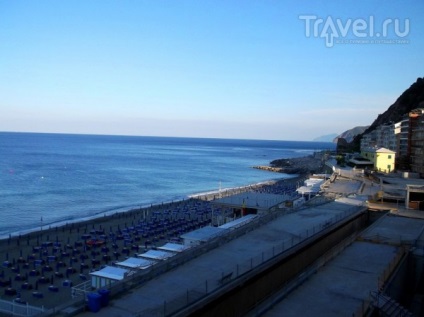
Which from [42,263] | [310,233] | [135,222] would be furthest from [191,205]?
[310,233]

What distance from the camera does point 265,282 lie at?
1255 centimetres

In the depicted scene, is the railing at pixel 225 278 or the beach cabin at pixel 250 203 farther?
the beach cabin at pixel 250 203

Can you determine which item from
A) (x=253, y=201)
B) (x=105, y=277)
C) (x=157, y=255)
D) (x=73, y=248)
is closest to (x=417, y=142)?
(x=253, y=201)

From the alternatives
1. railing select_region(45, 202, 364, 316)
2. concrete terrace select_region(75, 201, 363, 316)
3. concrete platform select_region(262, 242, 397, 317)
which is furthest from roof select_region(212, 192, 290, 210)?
concrete platform select_region(262, 242, 397, 317)

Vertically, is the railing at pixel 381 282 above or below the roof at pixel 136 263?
above

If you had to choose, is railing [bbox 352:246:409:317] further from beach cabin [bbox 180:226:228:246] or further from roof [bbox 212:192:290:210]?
roof [bbox 212:192:290:210]

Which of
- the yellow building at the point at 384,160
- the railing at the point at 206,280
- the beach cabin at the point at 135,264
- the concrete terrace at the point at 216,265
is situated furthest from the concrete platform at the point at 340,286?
the yellow building at the point at 384,160

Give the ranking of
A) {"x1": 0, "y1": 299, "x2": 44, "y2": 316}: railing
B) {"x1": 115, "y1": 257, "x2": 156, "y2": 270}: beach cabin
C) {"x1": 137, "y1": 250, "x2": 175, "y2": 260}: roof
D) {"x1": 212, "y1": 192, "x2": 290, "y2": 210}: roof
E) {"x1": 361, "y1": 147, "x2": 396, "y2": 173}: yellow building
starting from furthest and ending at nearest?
{"x1": 361, "y1": 147, "x2": 396, "y2": 173}: yellow building, {"x1": 212, "y1": 192, "x2": 290, "y2": 210}: roof, {"x1": 137, "y1": 250, "x2": 175, "y2": 260}: roof, {"x1": 115, "y1": 257, "x2": 156, "y2": 270}: beach cabin, {"x1": 0, "y1": 299, "x2": 44, "y2": 316}: railing

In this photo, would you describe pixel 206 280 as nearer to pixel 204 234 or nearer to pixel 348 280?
pixel 348 280

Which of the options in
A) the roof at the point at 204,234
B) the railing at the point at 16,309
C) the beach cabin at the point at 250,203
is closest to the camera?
the railing at the point at 16,309

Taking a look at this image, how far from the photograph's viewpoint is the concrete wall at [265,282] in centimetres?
1028

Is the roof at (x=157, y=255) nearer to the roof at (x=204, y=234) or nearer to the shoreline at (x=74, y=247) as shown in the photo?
the roof at (x=204, y=234)

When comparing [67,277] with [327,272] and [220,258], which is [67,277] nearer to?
[220,258]

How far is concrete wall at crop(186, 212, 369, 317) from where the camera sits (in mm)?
10279
